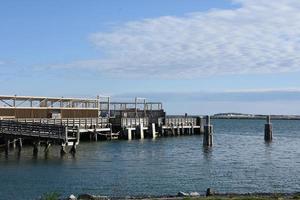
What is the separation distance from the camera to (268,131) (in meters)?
83.9

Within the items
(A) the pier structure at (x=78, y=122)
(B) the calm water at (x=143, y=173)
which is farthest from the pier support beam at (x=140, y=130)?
(B) the calm water at (x=143, y=173)

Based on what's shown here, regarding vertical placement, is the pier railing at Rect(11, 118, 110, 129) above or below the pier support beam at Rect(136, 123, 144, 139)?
above

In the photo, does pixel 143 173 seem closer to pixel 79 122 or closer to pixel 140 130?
pixel 79 122

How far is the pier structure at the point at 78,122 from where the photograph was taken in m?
53.9

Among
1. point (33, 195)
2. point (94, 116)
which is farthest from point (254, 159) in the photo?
point (94, 116)

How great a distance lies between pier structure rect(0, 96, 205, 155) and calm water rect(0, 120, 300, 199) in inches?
79.3

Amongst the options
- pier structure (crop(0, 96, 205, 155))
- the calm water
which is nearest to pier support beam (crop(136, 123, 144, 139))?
pier structure (crop(0, 96, 205, 155))

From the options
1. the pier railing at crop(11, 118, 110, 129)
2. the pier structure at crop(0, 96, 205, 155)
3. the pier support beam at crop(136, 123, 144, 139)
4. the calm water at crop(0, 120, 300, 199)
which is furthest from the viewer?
the pier support beam at crop(136, 123, 144, 139)

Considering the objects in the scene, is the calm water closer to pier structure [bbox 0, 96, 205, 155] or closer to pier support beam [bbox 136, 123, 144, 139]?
pier structure [bbox 0, 96, 205, 155]

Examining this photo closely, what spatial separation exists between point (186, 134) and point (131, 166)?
5138 cm

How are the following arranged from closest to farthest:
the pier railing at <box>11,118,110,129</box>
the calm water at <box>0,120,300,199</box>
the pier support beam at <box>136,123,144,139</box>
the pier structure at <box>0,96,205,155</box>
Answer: the calm water at <box>0,120,300,199</box> < the pier structure at <box>0,96,205,155</box> < the pier railing at <box>11,118,110,129</box> < the pier support beam at <box>136,123,144,139</box>

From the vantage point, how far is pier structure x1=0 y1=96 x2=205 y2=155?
5394 cm

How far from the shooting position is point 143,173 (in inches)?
1672

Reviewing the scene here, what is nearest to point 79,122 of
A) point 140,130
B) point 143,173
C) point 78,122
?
point 78,122
